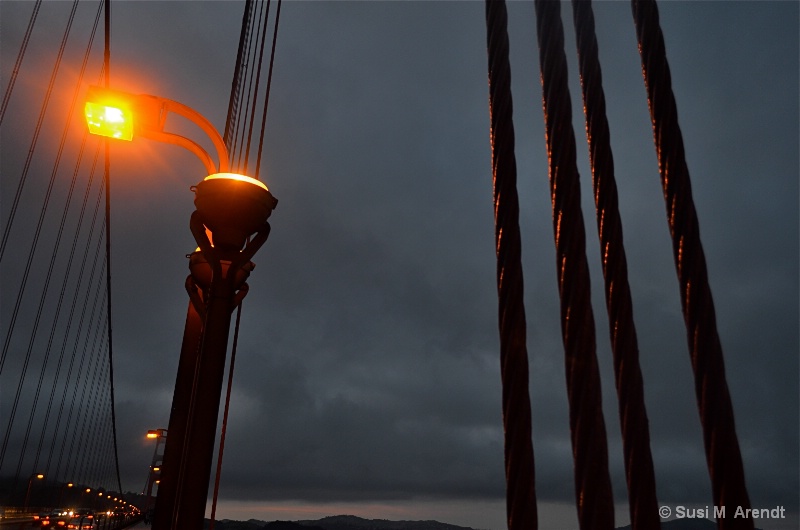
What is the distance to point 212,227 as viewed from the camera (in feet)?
8.66

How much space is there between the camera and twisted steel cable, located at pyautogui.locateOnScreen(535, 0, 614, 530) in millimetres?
1309

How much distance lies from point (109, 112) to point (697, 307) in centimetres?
347

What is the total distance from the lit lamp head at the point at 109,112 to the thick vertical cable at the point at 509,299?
9.09 ft

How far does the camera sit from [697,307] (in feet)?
4.71

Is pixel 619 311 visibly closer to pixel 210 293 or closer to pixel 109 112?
pixel 210 293

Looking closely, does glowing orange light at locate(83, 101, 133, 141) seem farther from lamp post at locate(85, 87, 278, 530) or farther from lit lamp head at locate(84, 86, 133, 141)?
lamp post at locate(85, 87, 278, 530)

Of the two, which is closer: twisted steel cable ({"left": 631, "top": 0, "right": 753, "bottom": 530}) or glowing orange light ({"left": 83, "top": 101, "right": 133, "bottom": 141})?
twisted steel cable ({"left": 631, "top": 0, "right": 753, "bottom": 530})

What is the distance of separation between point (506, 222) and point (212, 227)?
1.60 metres

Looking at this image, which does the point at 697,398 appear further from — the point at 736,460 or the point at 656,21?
the point at 656,21

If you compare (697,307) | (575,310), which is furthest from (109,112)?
(697,307)

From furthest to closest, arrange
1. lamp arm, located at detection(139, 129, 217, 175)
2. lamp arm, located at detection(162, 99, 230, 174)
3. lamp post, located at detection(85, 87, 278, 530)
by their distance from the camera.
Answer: lamp arm, located at detection(139, 129, 217, 175) → lamp arm, located at detection(162, 99, 230, 174) → lamp post, located at detection(85, 87, 278, 530)

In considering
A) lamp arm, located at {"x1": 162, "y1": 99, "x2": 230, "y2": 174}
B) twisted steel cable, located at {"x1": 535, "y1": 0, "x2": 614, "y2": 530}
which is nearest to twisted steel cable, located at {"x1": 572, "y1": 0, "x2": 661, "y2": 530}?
twisted steel cable, located at {"x1": 535, "y1": 0, "x2": 614, "y2": 530}

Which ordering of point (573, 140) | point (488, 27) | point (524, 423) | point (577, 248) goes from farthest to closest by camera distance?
point (488, 27)
point (573, 140)
point (577, 248)
point (524, 423)

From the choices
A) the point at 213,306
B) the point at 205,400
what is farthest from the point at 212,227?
the point at 205,400
